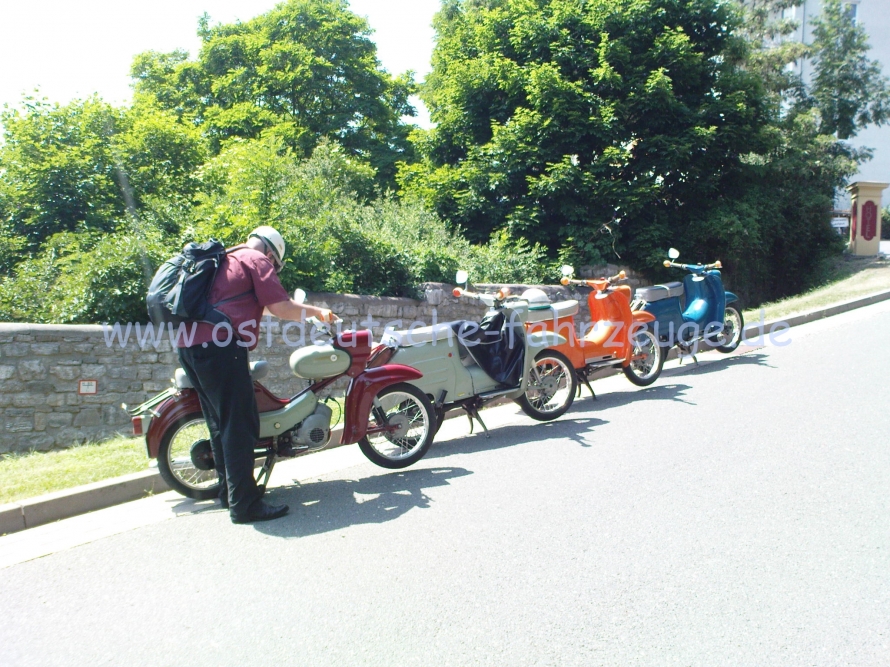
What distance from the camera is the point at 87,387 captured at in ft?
30.5

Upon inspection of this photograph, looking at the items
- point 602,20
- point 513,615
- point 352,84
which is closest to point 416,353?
point 513,615

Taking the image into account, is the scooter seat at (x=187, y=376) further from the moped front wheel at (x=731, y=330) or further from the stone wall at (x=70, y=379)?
the moped front wheel at (x=731, y=330)

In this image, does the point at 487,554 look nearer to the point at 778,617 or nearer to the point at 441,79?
the point at 778,617

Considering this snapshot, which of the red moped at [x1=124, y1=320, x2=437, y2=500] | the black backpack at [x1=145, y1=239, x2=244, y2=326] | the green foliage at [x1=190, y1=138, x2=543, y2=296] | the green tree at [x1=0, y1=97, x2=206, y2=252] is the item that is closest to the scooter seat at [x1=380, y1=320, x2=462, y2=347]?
the red moped at [x1=124, y1=320, x2=437, y2=500]

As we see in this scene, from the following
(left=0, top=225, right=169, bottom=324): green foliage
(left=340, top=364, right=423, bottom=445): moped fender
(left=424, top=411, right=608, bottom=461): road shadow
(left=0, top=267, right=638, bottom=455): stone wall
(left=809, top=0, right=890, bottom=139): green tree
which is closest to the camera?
(left=340, top=364, right=423, bottom=445): moped fender

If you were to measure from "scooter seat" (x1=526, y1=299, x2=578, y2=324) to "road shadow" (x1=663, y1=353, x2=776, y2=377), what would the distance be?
6.86 ft

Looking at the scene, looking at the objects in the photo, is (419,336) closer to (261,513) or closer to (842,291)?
(261,513)

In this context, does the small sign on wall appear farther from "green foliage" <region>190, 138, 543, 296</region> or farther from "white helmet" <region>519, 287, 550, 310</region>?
"white helmet" <region>519, 287, 550, 310</region>

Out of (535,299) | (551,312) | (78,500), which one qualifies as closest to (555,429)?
(551,312)

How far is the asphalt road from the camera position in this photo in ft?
10.7

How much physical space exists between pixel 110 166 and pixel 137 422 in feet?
35.7

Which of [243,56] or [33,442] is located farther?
[243,56]

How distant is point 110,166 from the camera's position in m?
14.4

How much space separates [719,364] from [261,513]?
6.39 meters
